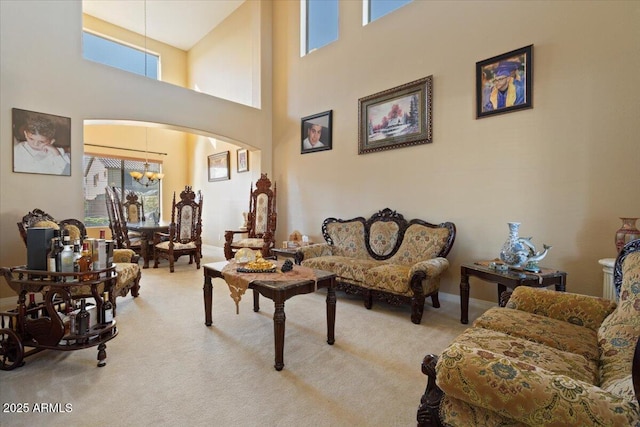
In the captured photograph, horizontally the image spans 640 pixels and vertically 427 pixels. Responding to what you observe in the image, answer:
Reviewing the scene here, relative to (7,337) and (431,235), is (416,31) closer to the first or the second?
(431,235)

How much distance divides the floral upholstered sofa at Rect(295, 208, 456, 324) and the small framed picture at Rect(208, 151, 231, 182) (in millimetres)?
3481

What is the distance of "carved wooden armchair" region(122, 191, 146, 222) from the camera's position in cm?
689

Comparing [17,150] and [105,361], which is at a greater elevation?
[17,150]

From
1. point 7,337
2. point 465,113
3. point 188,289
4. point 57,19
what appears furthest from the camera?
point 188,289

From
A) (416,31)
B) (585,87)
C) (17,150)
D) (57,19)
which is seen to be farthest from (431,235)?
(57,19)

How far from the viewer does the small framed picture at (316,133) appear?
520 centimetres

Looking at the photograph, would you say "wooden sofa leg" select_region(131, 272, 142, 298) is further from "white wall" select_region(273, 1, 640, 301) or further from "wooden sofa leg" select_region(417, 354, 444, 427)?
"wooden sofa leg" select_region(417, 354, 444, 427)

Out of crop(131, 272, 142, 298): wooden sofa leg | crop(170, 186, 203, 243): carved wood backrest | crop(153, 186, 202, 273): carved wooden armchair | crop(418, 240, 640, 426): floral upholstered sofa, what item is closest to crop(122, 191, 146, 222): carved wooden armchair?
crop(153, 186, 202, 273): carved wooden armchair

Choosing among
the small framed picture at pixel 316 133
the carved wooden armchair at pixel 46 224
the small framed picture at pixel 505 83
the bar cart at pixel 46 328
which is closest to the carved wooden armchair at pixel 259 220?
the small framed picture at pixel 316 133

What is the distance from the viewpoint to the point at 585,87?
9.36 feet

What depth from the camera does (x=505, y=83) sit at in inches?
131

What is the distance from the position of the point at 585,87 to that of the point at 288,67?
15.7ft

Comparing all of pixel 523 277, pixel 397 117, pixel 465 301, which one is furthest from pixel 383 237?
pixel 523 277

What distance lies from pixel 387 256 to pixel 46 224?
3.98m
